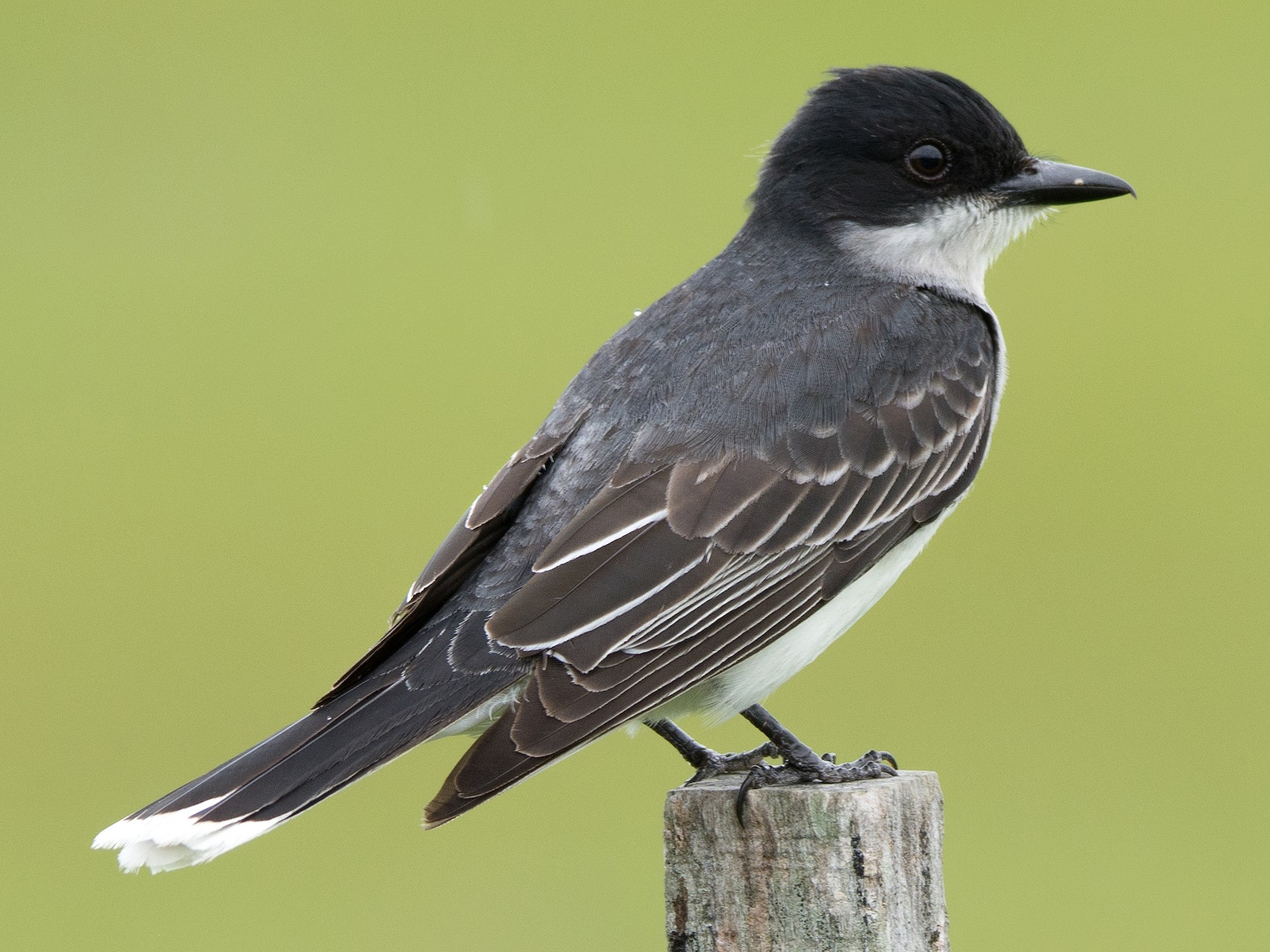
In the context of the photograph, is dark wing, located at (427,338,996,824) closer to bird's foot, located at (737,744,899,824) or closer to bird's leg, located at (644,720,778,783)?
bird's foot, located at (737,744,899,824)

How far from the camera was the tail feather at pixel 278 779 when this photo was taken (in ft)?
12.9

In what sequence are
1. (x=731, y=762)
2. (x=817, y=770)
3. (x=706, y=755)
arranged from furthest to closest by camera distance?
(x=706, y=755)
(x=731, y=762)
(x=817, y=770)

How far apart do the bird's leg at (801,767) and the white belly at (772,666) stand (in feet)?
0.30

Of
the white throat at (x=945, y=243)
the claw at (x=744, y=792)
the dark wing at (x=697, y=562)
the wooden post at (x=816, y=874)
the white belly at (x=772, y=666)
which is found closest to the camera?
the wooden post at (x=816, y=874)

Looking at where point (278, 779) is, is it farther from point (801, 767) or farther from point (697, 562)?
point (801, 767)

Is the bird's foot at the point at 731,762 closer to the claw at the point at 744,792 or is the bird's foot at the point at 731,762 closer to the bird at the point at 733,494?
the bird at the point at 733,494

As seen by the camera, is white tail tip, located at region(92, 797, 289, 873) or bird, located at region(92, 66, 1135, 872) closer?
white tail tip, located at region(92, 797, 289, 873)

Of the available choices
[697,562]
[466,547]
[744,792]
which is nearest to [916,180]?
[697,562]

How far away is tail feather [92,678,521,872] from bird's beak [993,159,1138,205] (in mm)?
2309

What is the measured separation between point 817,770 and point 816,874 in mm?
662

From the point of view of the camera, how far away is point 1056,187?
17.6ft

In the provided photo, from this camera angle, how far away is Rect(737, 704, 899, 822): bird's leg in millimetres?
4297

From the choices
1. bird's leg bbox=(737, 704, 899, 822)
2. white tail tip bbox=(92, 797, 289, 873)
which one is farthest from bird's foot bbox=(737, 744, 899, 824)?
white tail tip bbox=(92, 797, 289, 873)

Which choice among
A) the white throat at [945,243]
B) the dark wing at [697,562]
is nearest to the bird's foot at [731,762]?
the dark wing at [697,562]
